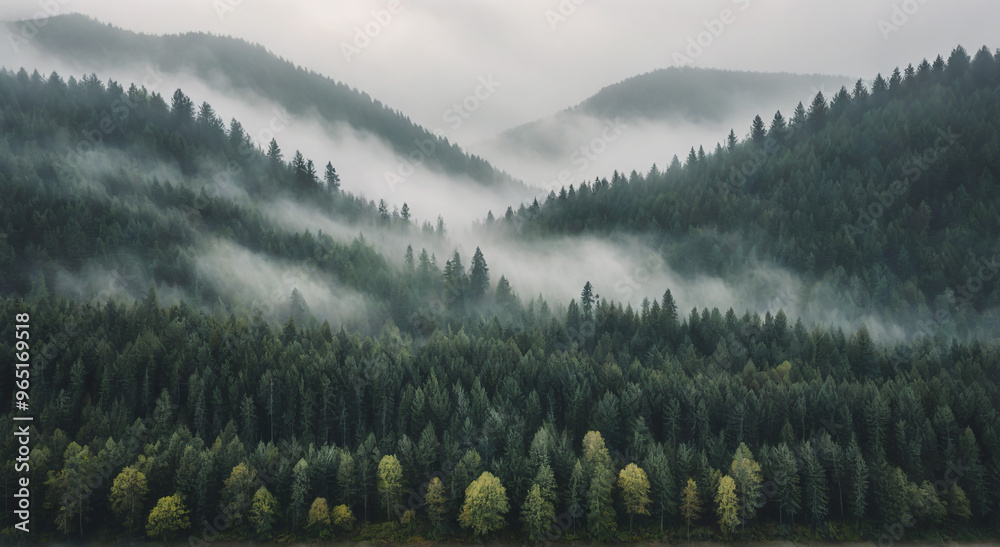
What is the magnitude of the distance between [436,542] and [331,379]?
36906mm

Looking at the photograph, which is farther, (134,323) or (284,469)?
(134,323)

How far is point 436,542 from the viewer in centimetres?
8950

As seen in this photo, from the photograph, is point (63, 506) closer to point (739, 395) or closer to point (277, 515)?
point (277, 515)

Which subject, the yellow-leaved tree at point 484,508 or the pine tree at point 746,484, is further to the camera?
the pine tree at point 746,484

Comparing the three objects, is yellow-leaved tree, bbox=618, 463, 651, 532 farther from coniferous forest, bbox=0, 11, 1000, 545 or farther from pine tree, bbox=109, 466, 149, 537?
pine tree, bbox=109, 466, 149, 537

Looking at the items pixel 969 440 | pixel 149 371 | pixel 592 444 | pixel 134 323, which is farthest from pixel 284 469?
pixel 969 440

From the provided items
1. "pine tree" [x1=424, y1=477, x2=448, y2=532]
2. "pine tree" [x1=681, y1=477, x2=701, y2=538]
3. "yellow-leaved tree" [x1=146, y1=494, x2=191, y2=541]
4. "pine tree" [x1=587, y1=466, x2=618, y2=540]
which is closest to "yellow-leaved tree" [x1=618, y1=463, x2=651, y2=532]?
"pine tree" [x1=587, y1=466, x2=618, y2=540]

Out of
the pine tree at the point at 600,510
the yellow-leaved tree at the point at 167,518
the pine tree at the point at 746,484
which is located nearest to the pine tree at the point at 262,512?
the yellow-leaved tree at the point at 167,518

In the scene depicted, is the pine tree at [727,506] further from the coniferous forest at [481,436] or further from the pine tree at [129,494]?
the pine tree at [129,494]

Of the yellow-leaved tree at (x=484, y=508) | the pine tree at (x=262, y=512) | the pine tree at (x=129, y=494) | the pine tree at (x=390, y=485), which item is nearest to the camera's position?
the pine tree at (x=129, y=494)

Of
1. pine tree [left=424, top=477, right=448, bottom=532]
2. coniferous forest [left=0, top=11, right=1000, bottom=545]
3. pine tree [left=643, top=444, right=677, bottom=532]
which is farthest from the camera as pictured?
pine tree [left=424, top=477, right=448, bottom=532]

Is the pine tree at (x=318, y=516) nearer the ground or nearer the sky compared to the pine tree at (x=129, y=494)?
nearer the ground

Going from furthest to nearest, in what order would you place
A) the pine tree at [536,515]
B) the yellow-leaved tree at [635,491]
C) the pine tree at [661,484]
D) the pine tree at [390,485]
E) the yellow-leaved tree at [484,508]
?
1. the pine tree at [390,485]
2. the yellow-leaved tree at [635,491]
3. the pine tree at [661,484]
4. the pine tree at [536,515]
5. the yellow-leaved tree at [484,508]

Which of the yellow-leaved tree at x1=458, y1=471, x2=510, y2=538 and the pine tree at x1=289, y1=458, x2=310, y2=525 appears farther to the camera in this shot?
the pine tree at x1=289, y1=458, x2=310, y2=525
